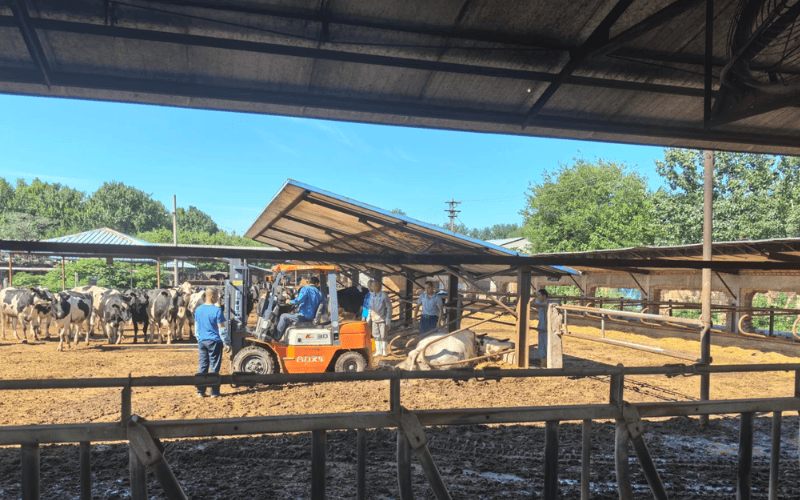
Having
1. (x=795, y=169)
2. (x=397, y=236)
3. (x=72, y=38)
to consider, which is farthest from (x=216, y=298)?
(x=795, y=169)

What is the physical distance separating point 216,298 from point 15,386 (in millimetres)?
6821

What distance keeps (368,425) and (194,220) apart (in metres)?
101

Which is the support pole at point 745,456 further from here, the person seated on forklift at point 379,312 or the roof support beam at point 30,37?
the person seated on forklift at point 379,312

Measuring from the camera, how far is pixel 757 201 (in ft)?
84.0

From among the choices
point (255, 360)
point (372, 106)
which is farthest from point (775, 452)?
point (255, 360)

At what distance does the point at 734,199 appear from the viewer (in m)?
26.5

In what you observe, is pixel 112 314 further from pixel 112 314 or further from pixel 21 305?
pixel 21 305

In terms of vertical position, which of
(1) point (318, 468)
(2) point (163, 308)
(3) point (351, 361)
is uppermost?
(1) point (318, 468)

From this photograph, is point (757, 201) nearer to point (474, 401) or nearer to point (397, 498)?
point (474, 401)

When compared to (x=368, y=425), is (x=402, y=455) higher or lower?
lower

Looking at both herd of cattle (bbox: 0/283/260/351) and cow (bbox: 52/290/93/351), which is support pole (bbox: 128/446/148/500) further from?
cow (bbox: 52/290/93/351)

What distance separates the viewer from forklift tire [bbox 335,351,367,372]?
963 centimetres

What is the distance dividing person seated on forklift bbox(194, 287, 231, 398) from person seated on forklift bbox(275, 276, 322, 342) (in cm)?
115

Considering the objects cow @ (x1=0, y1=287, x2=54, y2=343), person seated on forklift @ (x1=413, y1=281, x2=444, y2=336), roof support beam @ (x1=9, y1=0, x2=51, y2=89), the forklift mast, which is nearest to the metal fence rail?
roof support beam @ (x1=9, y1=0, x2=51, y2=89)
